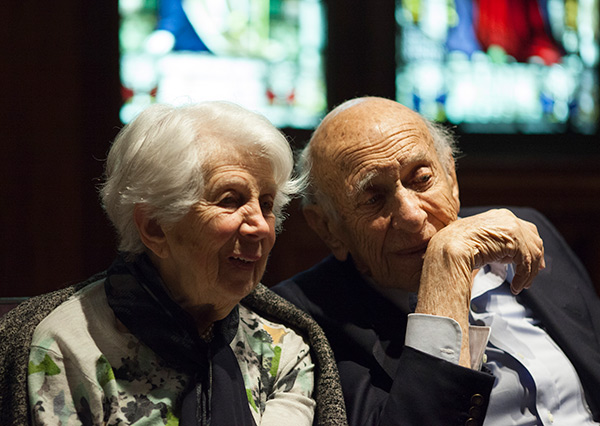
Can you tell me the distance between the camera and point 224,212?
1.64m

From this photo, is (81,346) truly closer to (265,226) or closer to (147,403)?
(147,403)

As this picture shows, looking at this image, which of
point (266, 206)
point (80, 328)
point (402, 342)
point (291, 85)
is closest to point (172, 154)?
point (266, 206)

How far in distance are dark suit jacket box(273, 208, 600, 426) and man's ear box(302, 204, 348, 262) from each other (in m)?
0.05

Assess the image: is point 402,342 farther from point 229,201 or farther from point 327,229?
point 229,201

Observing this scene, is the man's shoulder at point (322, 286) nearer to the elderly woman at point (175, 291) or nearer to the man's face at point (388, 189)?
the man's face at point (388, 189)

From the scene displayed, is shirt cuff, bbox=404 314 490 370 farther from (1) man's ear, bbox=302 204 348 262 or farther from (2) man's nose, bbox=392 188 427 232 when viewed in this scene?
(1) man's ear, bbox=302 204 348 262

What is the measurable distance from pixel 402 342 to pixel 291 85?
8.35ft

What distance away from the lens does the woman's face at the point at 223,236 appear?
1626 mm

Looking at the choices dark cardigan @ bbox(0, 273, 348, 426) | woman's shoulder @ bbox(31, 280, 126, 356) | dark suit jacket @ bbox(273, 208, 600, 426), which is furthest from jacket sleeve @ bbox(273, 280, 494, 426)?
woman's shoulder @ bbox(31, 280, 126, 356)

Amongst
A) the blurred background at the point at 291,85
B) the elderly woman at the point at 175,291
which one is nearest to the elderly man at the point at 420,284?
the elderly woman at the point at 175,291

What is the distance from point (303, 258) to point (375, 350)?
7.18ft

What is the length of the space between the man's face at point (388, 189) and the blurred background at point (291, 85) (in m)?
1.45

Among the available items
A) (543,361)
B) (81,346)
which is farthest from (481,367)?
(81,346)

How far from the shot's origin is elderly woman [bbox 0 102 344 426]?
1.56 meters
